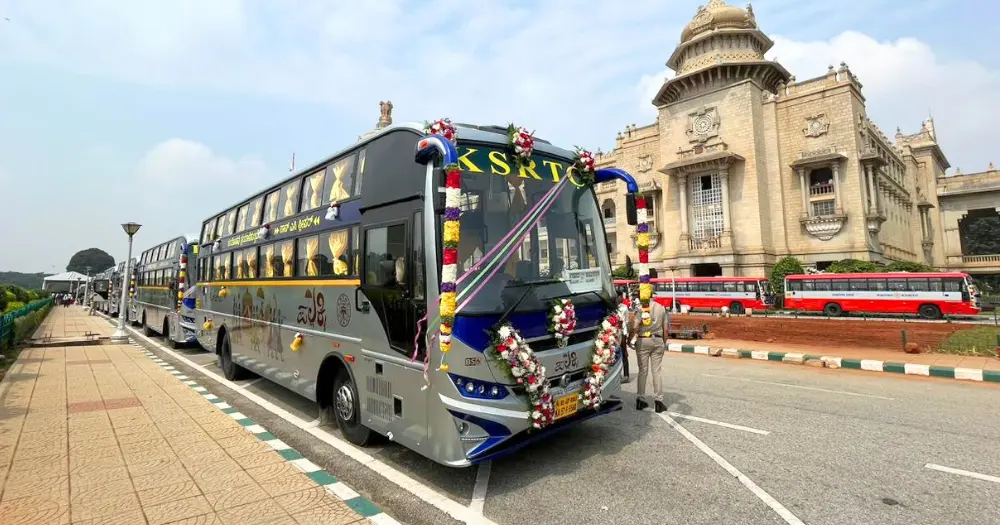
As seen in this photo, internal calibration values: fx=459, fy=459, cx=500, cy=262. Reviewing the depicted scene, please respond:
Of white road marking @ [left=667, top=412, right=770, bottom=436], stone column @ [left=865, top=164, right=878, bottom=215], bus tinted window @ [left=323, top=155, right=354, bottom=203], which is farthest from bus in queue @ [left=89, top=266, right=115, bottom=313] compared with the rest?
stone column @ [left=865, top=164, right=878, bottom=215]

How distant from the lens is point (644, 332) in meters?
7.07

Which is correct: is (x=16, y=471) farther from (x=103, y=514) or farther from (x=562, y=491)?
(x=562, y=491)

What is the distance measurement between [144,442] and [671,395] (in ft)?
26.1

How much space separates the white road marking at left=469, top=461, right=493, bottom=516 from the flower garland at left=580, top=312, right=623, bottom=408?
1.28m

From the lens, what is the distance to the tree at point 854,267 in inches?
1316

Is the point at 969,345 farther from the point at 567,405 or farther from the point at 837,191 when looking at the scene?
the point at 837,191

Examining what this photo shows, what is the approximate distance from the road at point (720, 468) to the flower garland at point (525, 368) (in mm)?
729

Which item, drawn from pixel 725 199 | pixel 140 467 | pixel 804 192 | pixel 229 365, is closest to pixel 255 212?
pixel 229 365

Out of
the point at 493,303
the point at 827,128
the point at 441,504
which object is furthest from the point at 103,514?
the point at 827,128

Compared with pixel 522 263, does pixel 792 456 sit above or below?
below

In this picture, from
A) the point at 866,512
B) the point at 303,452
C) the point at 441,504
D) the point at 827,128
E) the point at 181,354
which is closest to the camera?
the point at 866,512

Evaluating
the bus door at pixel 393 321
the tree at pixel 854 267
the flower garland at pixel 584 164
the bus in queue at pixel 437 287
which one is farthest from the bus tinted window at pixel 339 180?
the tree at pixel 854 267

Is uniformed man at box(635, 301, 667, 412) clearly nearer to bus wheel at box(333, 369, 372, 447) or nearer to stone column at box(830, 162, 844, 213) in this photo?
bus wheel at box(333, 369, 372, 447)

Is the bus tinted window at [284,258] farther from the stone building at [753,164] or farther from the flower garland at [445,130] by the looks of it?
the stone building at [753,164]
